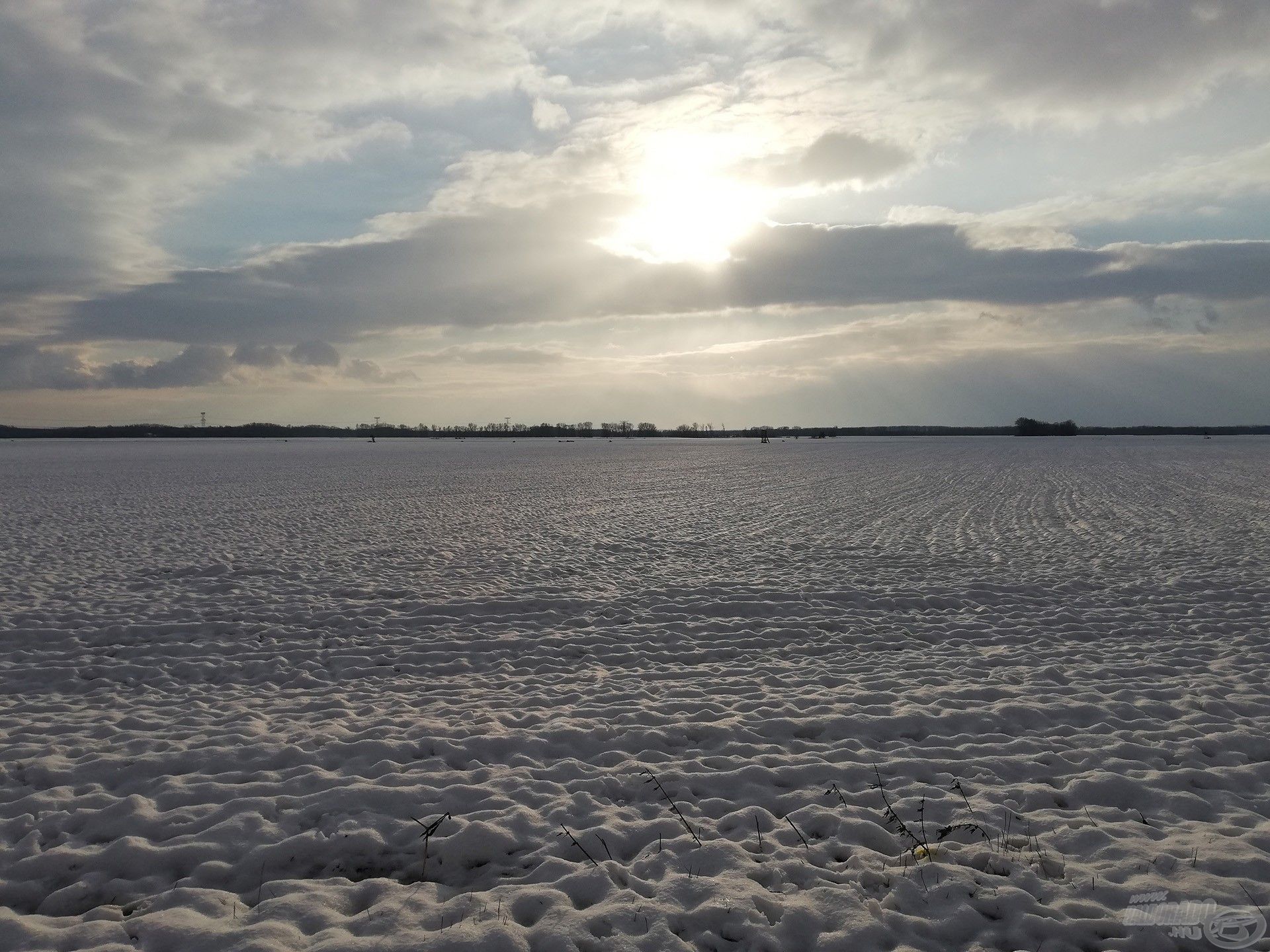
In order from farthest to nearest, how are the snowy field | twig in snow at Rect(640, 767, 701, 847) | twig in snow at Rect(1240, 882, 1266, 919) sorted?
twig in snow at Rect(640, 767, 701, 847) → the snowy field → twig in snow at Rect(1240, 882, 1266, 919)

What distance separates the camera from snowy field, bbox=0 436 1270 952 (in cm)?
549

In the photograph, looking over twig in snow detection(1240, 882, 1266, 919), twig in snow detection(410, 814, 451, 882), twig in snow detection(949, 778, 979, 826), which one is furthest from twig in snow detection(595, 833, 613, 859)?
twig in snow detection(1240, 882, 1266, 919)

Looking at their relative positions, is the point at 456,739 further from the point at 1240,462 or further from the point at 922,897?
the point at 1240,462

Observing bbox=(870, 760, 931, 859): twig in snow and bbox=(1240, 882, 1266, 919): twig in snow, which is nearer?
bbox=(1240, 882, 1266, 919): twig in snow

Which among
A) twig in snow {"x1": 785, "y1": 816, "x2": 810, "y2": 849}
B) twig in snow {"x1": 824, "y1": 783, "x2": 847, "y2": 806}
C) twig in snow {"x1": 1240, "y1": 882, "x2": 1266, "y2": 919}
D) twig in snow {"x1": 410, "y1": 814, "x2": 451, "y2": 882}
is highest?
twig in snow {"x1": 1240, "y1": 882, "x2": 1266, "y2": 919}

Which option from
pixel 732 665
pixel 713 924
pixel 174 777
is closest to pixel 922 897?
pixel 713 924

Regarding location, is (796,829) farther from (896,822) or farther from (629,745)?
(629,745)

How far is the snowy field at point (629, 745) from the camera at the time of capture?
5.49 m

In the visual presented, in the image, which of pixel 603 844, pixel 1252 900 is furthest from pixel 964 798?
pixel 603 844

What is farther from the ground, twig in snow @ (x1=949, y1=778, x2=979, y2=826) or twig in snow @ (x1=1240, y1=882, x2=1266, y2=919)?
twig in snow @ (x1=1240, y1=882, x2=1266, y2=919)

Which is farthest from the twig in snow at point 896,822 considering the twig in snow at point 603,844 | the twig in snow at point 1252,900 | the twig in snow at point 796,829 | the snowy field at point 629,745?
the twig in snow at point 603,844

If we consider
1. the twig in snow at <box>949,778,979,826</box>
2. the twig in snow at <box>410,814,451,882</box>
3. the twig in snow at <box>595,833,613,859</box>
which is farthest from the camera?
the twig in snow at <box>949,778,979,826</box>

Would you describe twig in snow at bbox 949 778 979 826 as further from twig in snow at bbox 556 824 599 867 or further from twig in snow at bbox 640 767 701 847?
twig in snow at bbox 556 824 599 867

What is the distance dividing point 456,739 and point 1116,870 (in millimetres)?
6287
